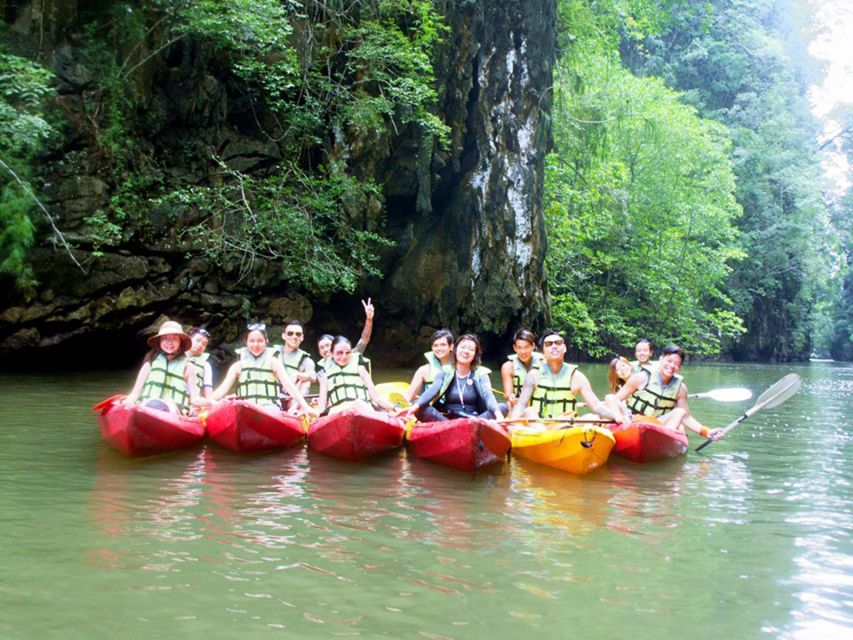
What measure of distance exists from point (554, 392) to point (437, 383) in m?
1.22

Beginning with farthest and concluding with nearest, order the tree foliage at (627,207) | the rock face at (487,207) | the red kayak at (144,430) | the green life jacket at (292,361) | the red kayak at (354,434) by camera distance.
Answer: the tree foliage at (627,207) → the rock face at (487,207) → the green life jacket at (292,361) → the red kayak at (354,434) → the red kayak at (144,430)

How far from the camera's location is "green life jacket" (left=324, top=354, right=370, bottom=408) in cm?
773

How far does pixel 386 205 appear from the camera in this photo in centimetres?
1898

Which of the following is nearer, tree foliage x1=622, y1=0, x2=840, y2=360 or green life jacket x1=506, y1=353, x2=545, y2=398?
green life jacket x1=506, y1=353, x2=545, y2=398

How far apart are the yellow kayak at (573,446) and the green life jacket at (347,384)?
1609 mm

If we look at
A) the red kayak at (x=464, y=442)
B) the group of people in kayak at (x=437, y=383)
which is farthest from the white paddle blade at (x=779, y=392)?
the red kayak at (x=464, y=442)

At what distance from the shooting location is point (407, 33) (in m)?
17.6

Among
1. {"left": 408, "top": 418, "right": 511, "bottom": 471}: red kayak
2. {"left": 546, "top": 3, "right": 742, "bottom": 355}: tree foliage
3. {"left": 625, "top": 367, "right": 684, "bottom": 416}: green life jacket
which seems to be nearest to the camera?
{"left": 408, "top": 418, "right": 511, "bottom": 471}: red kayak

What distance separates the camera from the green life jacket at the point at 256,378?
26.3 feet

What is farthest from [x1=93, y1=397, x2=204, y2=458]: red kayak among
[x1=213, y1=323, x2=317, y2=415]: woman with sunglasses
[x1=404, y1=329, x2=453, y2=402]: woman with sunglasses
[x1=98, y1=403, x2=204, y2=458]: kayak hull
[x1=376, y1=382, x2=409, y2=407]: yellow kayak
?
[x1=376, y1=382, x2=409, y2=407]: yellow kayak

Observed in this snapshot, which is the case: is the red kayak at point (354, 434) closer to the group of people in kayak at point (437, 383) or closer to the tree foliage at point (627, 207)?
the group of people in kayak at point (437, 383)

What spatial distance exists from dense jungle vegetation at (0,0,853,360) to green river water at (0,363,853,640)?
7377 millimetres

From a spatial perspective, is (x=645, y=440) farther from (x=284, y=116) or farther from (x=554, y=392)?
(x=284, y=116)

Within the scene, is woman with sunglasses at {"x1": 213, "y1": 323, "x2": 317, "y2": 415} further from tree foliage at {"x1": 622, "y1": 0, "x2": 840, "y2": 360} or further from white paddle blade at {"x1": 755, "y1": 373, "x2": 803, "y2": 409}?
tree foliage at {"x1": 622, "y1": 0, "x2": 840, "y2": 360}
